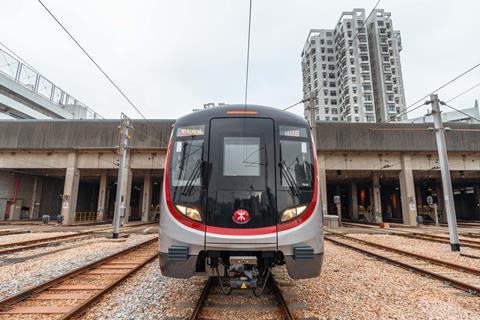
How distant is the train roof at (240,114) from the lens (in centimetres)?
405

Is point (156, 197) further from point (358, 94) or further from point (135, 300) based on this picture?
point (358, 94)

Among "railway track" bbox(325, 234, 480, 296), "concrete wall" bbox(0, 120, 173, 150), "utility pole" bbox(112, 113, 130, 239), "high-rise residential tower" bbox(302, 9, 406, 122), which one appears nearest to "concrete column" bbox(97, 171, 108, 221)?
"concrete wall" bbox(0, 120, 173, 150)

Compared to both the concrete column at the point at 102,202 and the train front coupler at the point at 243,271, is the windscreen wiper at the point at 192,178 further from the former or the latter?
the concrete column at the point at 102,202

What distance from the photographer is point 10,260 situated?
7824 mm

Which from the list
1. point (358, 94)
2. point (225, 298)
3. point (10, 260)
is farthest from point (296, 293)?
point (358, 94)

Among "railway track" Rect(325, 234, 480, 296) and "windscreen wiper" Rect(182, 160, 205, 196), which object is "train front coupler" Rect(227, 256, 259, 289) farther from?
"railway track" Rect(325, 234, 480, 296)

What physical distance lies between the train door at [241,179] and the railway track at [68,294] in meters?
2.50

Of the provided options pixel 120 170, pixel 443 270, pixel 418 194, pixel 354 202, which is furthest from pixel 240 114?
pixel 418 194

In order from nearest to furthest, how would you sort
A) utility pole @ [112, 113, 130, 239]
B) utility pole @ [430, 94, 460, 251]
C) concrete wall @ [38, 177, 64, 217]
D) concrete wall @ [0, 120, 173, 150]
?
utility pole @ [430, 94, 460, 251] < utility pole @ [112, 113, 130, 239] < concrete wall @ [0, 120, 173, 150] < concrete wall @ [38, 177, 64, 217]

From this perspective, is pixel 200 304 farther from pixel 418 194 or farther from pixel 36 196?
pixel 418 194

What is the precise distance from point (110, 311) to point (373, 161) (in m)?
24.3

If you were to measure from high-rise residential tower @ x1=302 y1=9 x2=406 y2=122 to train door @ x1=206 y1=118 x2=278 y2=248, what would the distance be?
182ft

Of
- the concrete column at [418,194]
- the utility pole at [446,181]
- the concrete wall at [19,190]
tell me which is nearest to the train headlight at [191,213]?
the utility pole at [446,181]

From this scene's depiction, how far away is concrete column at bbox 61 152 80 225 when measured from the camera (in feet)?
75.4
